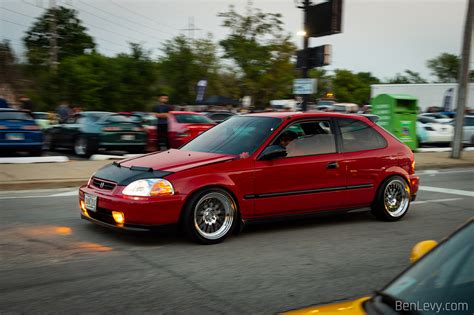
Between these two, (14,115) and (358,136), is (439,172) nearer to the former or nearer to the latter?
(358,136)

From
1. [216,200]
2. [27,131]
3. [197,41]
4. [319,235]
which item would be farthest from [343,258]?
[197,41]

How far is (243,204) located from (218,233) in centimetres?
45

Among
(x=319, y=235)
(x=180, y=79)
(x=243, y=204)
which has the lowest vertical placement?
(x=319, y=235)

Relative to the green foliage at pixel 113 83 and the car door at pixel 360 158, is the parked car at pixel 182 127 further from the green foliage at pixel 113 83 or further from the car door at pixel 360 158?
the green foliage at pixel 113 83

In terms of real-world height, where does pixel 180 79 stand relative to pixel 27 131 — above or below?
above

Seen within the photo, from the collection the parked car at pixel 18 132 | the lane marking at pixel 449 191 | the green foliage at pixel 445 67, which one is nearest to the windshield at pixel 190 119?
the parked car at pixel 18 132

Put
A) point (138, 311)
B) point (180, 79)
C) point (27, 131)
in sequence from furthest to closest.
→ point (180, 79) < point (27, 131) < point (138, 311)

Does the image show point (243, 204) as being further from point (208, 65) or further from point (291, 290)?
point (208, 65)

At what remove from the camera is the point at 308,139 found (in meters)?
7.16

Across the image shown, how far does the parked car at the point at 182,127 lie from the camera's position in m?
17.2

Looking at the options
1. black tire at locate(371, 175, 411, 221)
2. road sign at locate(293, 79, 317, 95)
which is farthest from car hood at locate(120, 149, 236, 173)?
road sign at locate(293, 79, 317, 95)

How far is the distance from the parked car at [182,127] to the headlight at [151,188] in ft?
35.7

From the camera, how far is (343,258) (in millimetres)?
5867

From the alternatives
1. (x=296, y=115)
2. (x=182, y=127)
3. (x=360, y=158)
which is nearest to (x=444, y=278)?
(x=296, y=115)
